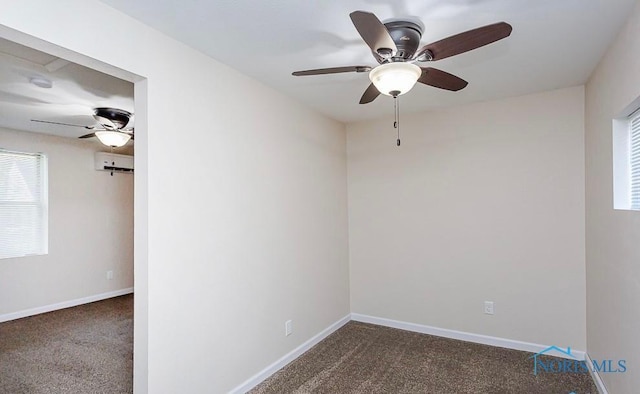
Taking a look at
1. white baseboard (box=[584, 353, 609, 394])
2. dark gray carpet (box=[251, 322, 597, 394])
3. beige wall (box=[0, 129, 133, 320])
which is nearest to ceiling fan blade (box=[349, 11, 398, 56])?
dark gray carpet (box=[251, 322, 597, 394])

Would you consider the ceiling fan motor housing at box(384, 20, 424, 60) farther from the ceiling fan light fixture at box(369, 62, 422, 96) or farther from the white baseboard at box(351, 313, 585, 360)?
the white baseboard at box(351, 313, 585, 360)

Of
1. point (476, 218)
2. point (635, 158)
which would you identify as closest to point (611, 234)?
point (635, 158)

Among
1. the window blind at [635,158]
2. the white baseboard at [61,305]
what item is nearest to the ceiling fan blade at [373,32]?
the window blind at [635,158]

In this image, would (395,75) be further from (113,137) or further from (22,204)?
(22,204)

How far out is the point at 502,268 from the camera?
3.47 meters

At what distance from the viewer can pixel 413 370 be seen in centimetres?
300

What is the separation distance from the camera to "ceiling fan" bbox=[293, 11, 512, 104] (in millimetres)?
1606

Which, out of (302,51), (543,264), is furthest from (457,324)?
(302,51)

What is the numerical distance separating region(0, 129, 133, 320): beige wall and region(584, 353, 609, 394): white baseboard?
243 inches

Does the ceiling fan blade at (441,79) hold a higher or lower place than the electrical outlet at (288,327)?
higher

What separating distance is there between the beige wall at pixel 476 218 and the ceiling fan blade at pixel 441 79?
5.12 ft

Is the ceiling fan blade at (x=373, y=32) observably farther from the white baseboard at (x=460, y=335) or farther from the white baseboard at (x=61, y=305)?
the white baseboard at (x=61, y=305)

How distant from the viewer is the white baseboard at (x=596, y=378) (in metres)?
2.48

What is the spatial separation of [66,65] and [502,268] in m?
4.11
